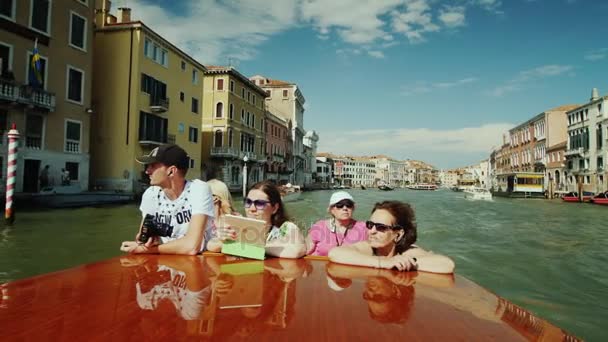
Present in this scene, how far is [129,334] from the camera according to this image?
97cm

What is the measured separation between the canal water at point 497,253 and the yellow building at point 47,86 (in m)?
2.98

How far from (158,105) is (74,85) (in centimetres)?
378

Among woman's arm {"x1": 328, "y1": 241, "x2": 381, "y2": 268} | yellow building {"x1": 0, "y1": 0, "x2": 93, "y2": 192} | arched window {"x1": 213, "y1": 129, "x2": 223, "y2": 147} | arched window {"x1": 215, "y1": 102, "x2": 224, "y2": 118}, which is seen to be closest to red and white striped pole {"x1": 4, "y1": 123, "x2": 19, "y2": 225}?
yellow building {"x1": 0, "y1": 0, "x2": 93, "y2": 192}

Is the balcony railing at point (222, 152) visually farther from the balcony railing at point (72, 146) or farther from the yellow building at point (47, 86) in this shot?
the balcony railing at point (72, 146)

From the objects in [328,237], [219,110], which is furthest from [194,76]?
[328,237]

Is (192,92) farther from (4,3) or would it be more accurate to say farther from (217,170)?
(4,3)

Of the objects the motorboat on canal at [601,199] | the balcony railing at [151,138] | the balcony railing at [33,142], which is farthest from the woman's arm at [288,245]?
the motorboat on canal at [601,199]

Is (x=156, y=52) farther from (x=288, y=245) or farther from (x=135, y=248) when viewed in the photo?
(x=288, y=245)

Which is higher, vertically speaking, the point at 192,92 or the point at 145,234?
the point at 192,92

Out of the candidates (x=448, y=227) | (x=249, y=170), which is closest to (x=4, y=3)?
(x=448, y=227)

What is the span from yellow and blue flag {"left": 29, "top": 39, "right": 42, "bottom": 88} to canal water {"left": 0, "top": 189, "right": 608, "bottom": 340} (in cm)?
439

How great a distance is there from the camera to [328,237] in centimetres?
321

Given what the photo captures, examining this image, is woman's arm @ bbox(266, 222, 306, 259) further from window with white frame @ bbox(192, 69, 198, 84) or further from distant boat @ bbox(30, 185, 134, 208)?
window with white frame @ bbox(192, 69, 198, 84)

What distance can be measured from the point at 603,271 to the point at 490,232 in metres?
4.58
